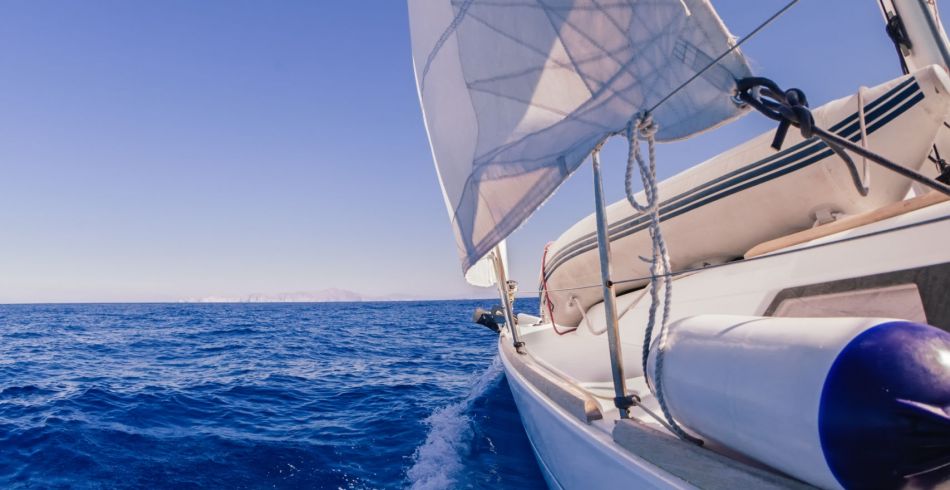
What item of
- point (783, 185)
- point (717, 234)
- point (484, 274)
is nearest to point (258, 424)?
point (484, 274)

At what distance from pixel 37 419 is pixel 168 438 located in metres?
2.05

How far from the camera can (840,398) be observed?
96 centimetres

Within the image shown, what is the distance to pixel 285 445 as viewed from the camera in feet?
15.7

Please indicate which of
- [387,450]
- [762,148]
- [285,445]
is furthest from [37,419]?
[762,148]

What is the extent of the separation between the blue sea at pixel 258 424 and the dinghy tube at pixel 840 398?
2.83m

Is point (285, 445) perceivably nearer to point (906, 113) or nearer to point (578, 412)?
point (578, 412)

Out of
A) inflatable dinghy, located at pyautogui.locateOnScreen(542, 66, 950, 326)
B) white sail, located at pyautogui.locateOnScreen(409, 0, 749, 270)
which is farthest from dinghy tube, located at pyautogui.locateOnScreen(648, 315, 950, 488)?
inflatable dinghy, located at pyautogui.locateOnScreen(542, 66, 950, 326)

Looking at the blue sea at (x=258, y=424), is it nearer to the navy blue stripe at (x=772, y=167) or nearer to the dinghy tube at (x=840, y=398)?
the navy blue stripe at (x=772, y=167)

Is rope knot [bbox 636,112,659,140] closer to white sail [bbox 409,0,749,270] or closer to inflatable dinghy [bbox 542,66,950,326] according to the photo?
white sail [bbox 409,0,749,270]

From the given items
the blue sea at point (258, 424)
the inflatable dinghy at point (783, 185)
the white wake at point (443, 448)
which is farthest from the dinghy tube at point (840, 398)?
the white wake at point (443, 448)

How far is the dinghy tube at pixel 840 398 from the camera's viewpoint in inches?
36.2

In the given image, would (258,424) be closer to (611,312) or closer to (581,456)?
(581,456)

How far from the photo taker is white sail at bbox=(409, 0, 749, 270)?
177cm

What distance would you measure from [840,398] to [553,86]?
1516mm
